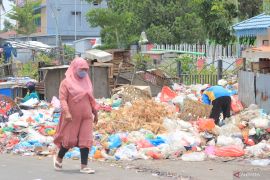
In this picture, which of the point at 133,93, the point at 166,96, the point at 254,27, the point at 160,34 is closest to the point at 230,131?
the point at 133,93

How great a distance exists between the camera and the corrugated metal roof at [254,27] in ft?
63.1

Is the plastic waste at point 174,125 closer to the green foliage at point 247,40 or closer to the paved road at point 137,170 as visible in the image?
the paved road at point 137,170

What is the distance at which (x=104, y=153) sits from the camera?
31.8ft

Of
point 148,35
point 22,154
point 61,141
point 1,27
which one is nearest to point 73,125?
point 61,141

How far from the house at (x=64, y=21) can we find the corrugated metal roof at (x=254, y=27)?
3448cm

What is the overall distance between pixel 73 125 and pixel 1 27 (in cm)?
6940

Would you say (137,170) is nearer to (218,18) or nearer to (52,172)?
(52,172)

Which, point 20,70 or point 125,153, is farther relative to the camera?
point 20,70

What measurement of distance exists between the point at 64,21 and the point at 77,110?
48470 mm

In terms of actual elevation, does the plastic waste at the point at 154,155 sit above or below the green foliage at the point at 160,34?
below

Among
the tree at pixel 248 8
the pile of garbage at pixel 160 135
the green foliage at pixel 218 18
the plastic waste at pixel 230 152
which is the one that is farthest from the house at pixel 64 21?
the plastic waste at pixel 230 152

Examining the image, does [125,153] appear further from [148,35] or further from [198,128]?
[148,35]

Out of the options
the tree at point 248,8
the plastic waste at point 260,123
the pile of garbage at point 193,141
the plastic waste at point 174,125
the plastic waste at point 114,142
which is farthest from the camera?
the tree at point 248,8

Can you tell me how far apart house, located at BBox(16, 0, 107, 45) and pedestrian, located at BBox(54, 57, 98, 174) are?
153 feet
